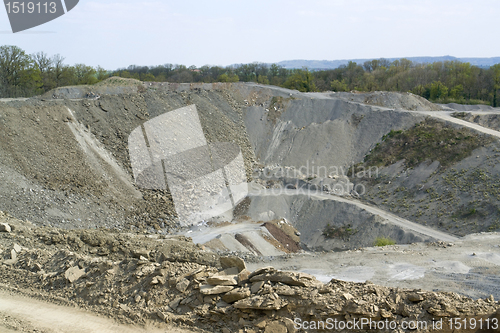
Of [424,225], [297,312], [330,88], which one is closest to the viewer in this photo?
[297,312]

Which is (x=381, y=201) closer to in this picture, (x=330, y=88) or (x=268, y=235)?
(x=268, y=235)

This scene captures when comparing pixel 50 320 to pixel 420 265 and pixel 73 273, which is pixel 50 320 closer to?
pixel 73 273

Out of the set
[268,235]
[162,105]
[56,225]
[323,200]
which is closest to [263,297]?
[268,235]

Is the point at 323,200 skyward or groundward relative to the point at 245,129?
groundward

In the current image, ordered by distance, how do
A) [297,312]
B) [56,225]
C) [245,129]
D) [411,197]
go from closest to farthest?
[297,312] < [56,225] < [411,197] < [245,129]

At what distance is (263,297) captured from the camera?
29.3ft

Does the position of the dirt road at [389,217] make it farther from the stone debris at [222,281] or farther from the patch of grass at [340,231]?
the stone debris at [222,281]

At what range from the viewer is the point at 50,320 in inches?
375

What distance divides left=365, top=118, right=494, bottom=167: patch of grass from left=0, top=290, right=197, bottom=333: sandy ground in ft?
89.3

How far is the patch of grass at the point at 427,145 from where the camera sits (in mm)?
→ 29328

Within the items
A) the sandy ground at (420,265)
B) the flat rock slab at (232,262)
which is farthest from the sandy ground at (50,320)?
the sandy ground at (420,265)

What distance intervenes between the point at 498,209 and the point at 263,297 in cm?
2047

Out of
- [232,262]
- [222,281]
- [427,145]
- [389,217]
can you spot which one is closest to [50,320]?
[222,281]

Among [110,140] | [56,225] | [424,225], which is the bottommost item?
[424,225]
